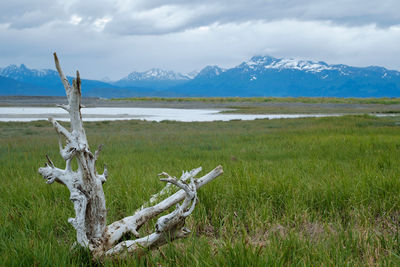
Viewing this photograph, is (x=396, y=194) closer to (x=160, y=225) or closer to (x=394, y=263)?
(x=394, y=263)

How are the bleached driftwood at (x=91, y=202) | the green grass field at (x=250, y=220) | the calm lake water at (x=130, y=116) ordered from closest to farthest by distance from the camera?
the bleached driftwood at (x=91, y=202) < the green grass field at (x=250, y=220) < the calm lake water at (x=130, y=116)

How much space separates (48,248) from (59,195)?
2.53 metres

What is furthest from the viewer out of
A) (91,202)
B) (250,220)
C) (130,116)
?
(130,116)

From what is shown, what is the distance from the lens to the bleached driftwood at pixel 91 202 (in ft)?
9.76

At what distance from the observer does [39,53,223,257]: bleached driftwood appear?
2.97 metres

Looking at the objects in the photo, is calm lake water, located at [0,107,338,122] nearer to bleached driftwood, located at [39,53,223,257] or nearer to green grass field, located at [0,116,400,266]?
green grass field, located at [0,116,400,266]

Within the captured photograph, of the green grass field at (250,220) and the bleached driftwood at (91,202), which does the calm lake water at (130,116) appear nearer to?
the green grass field at (250,220)

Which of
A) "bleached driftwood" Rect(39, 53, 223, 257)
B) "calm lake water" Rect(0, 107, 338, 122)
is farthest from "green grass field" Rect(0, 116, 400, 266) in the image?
"calm lake water" Rect(0, 107, 338, 122)

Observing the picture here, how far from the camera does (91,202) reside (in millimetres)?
3129

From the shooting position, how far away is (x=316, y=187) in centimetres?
561

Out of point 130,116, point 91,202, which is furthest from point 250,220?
point 130,116

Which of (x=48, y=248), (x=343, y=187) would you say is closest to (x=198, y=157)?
(x=343, y=187)

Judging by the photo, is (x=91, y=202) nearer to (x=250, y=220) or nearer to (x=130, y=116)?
(x=250, y=220)

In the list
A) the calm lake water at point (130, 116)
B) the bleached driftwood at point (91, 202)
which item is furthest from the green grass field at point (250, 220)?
the calm lake water at point (130, 116)
